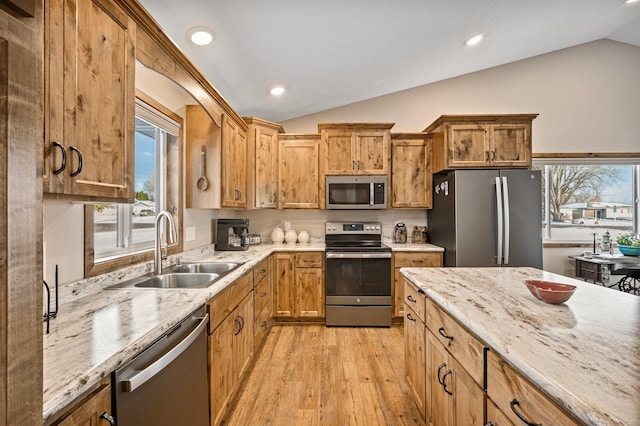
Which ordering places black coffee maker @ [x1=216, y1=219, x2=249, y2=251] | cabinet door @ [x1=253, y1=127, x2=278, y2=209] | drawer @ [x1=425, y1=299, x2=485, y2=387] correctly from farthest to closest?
cabinet door @ [x1=253, y1=127, x2=278, y2=209]
black coffee maker @ [x1=216, y1=219, x2=249, y2=251]
drawer @ [x1=425, y1=299, x2=485, y2=387]

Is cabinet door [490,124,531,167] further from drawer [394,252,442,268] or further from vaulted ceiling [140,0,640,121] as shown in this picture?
drawer [394,252,442,268]

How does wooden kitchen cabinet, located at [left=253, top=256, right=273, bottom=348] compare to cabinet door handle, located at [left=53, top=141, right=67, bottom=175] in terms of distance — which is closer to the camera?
cabinet door handle, located at [left=53, top=141, right=67, bottom=175]

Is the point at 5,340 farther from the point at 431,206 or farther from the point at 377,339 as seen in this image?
the point at 431,206

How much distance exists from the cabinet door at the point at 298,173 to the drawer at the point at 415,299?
197 cm

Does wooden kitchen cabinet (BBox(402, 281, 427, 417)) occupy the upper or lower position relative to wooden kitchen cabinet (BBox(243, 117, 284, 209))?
lower

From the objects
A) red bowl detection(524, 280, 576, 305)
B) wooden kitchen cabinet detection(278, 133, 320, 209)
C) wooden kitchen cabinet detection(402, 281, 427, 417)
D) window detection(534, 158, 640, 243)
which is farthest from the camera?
window detection(534, 158, 640, 243)

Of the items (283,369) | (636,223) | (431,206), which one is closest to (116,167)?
(283,369)

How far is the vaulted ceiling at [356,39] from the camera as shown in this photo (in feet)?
6.71

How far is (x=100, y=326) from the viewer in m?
1.10

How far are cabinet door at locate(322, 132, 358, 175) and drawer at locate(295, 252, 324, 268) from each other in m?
1.01

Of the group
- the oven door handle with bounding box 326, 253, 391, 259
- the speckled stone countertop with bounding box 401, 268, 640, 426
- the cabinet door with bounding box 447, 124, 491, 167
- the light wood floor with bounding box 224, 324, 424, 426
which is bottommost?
the light wood floor with bounding box 224, 324, 424, 426

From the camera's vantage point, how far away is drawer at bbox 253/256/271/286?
2.67m

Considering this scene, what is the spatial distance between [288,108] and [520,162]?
108 inches

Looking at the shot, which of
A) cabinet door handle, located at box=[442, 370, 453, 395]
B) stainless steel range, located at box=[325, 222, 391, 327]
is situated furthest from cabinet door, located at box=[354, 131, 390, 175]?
cabinet door handle, located at box=[442, 370, 453, 395]
